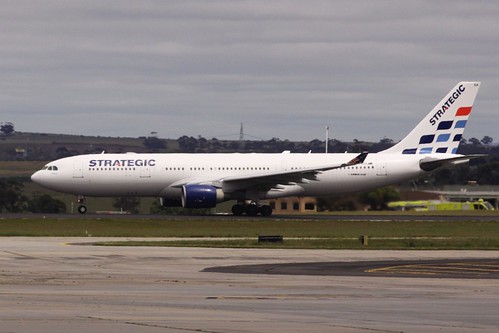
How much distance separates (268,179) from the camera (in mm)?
68250

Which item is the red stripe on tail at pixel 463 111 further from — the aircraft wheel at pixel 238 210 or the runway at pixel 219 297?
the runway at pixel 219 297

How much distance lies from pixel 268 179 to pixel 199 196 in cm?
430

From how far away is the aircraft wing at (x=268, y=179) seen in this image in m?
67.1

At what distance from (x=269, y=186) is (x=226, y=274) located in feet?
124

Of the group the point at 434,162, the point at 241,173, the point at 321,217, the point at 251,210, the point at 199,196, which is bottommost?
the point at 321,217

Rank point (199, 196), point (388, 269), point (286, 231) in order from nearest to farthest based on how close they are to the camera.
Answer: point (388, 269) → point (286, 231) → point (199, 196)

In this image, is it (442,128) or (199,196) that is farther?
(442,128)

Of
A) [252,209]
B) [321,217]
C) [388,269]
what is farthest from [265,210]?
[388,269]

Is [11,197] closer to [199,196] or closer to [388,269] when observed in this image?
[199,196]

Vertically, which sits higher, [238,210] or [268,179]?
[268,179]

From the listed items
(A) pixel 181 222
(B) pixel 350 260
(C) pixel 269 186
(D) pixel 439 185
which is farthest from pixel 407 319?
(D) pixel 439 185

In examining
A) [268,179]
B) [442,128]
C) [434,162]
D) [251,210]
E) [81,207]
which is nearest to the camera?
[268,179]

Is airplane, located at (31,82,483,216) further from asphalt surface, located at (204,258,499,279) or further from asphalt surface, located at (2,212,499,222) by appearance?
asphalt surface, located at (204,258,499,279)

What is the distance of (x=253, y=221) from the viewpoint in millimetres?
63250
